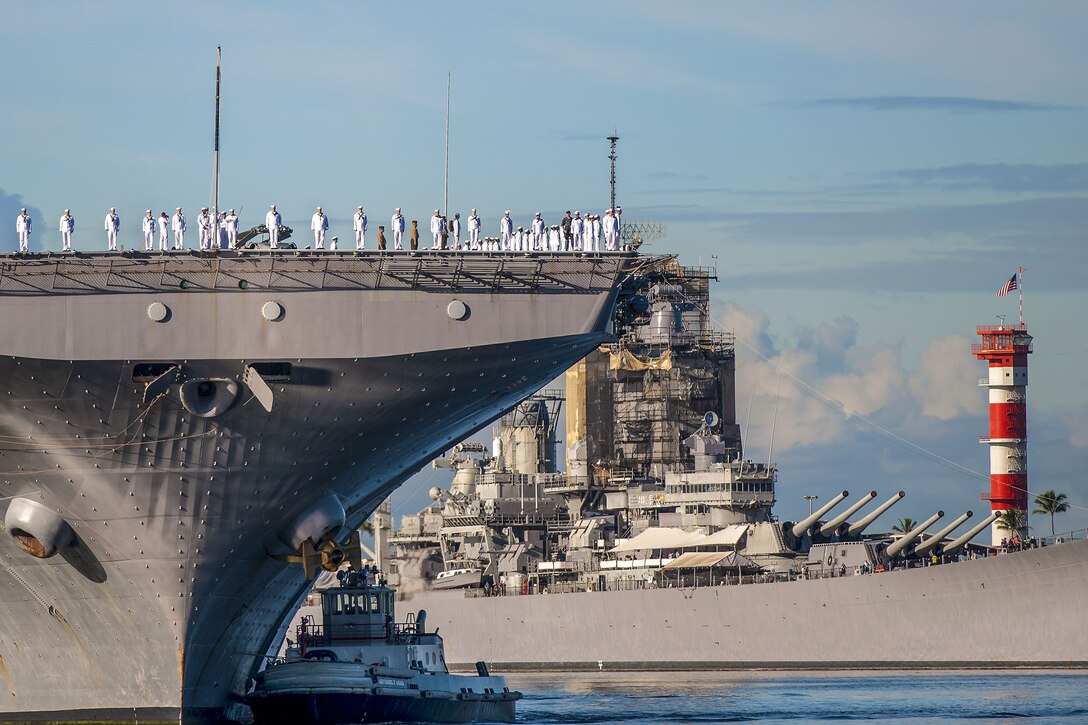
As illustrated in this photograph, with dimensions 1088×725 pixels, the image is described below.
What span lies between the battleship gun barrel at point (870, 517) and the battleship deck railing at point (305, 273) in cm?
3467

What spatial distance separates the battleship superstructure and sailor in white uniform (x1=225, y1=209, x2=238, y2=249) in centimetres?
210

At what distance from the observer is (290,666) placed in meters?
27.5

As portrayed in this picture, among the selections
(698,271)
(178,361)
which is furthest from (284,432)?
(698,271)

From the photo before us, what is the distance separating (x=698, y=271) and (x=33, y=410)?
162ft

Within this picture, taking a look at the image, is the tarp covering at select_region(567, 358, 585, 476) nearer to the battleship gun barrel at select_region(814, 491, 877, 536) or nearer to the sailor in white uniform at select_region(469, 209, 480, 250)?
the battleship gun barrel at select_region(814, 491, 877, 536)

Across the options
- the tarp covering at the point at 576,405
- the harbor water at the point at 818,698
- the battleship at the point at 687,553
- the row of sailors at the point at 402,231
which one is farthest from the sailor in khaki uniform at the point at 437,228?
the tarp covering at the point at 576,405

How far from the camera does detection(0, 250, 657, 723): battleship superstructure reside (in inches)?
864

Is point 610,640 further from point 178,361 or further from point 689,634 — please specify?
point 178,361

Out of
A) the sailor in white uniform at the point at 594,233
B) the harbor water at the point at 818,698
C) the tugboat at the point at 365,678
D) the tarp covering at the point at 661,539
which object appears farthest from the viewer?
the tarp covering at the point at 661,539

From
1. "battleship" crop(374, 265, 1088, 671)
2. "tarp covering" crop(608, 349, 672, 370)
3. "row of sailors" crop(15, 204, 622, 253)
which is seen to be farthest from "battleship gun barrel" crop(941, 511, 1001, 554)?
"row of sailors" crop(15, 204, 622, 253)

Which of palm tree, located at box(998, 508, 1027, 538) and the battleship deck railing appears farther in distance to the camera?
palm tree, located at box(998, 508, 1027, 538)

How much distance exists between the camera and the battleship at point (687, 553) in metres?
49.5

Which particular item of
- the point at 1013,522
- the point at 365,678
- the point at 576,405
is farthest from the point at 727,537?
the point at 365,678

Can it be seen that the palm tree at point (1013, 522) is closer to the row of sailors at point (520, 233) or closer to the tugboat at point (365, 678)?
the tugboat at point (365, 678)
